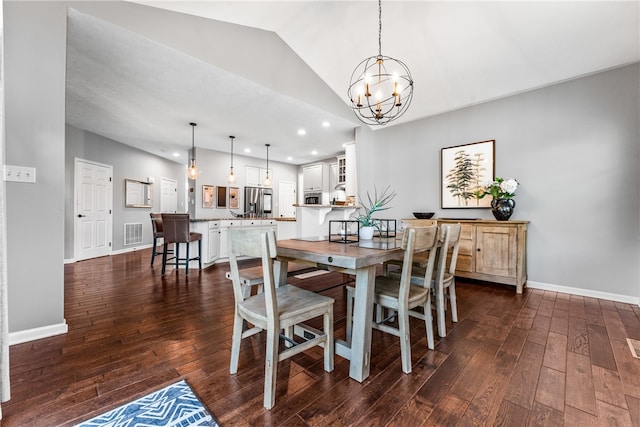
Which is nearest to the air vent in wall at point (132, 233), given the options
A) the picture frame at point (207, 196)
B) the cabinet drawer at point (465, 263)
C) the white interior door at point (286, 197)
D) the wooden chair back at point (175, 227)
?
the picture frame at point (207, 196)

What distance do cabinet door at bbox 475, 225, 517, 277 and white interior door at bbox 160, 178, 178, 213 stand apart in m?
7.85

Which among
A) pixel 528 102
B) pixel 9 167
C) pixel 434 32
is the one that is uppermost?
pixel 434 32

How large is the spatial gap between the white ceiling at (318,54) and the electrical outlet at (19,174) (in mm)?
1416

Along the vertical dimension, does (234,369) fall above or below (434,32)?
below

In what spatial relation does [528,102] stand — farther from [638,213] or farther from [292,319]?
[292,319]

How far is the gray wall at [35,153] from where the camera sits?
1.87 metres

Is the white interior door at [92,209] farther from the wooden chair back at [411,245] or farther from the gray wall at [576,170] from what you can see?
the gray wall at [576,170]

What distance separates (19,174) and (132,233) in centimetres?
523

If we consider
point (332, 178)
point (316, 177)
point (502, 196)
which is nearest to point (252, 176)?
point (316, 177)

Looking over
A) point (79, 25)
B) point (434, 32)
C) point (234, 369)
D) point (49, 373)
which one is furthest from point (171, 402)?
point (434, 32)

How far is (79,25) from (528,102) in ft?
16.7

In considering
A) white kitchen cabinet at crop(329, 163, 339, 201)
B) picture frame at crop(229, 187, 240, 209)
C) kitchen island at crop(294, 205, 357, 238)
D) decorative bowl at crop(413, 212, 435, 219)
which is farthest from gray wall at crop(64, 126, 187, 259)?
decorative bowl at crop(413, 212, 435, 219)

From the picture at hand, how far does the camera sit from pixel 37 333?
195cm

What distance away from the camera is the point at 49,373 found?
1.53 meters
